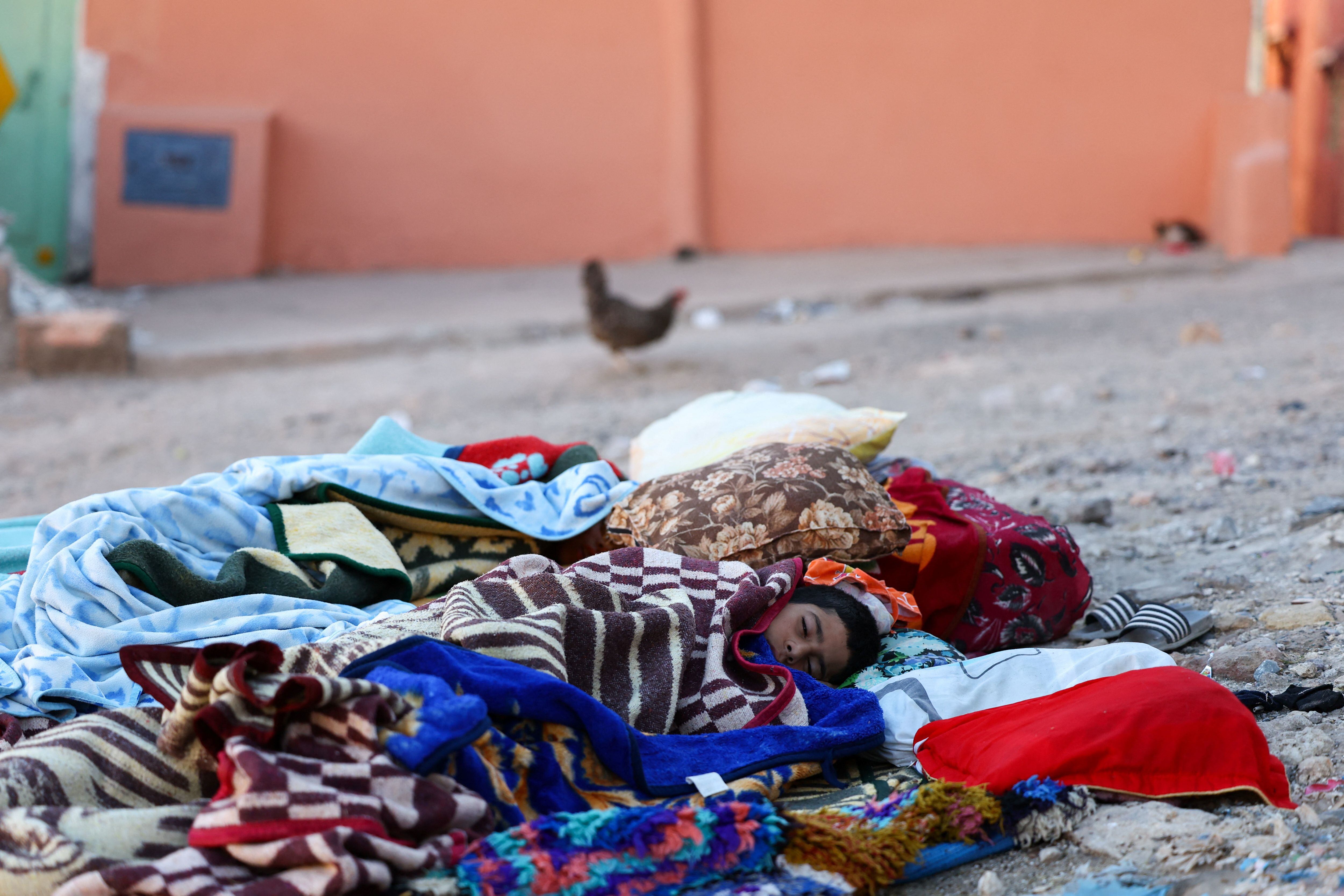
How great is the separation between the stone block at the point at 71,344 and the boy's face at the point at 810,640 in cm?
512

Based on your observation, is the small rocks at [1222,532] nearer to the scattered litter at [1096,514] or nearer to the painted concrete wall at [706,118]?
the scattered litter at [1096,514]

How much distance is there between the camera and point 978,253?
837cm

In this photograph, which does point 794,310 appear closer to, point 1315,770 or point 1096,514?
point 1096,514

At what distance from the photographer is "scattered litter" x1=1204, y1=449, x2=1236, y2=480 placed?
3.59 m

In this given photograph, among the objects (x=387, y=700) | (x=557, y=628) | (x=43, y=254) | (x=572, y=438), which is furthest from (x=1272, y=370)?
(x=43, y=254)

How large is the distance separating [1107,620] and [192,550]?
6.56ft

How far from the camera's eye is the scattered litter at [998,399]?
4875 mm

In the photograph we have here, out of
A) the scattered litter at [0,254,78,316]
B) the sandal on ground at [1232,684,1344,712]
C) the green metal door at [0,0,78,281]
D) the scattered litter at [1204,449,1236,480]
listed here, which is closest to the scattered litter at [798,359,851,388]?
the scattered litter at [1204,449,1236,480]

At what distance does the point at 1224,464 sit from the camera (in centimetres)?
364

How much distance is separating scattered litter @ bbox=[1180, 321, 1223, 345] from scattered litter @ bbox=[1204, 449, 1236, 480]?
2.18 meters

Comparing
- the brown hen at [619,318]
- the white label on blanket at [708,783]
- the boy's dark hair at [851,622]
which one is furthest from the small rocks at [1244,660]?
the brown hen at [619,318]

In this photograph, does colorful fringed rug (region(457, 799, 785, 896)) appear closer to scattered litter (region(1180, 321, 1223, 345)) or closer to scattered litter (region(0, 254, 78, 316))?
scattered litter (region(1180, 321, 1223, 345))

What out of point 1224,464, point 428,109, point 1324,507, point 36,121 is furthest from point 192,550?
point 36,121

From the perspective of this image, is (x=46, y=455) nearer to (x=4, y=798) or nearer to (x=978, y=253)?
(x=4, y=798)
